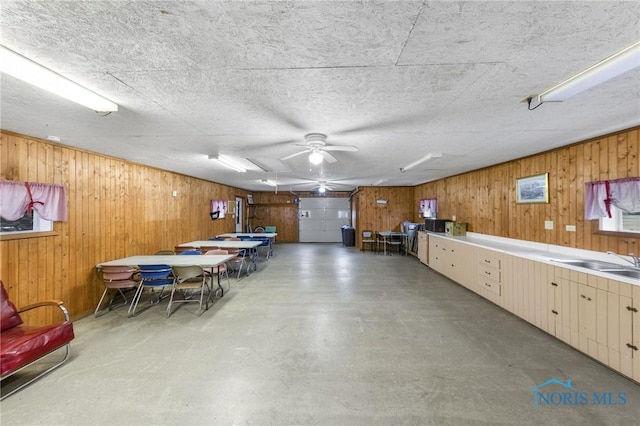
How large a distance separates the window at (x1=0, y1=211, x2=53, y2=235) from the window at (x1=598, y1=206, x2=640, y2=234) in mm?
6968

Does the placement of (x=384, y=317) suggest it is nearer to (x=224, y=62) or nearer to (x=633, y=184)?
(x=633, y=184)

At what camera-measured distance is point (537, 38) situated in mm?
1229

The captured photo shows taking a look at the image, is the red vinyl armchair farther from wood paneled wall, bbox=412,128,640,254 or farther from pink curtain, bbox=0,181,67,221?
wood paneled wall, bbox=412,128,640,254

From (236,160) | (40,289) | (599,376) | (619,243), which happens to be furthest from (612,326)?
(40,289)

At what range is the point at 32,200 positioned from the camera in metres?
2.72

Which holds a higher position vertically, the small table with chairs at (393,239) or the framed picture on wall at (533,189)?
the framed picture on wall at (533,189)

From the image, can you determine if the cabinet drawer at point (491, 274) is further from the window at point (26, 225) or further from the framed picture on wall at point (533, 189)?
the window at point (26, 225)

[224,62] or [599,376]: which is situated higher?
[224,62]

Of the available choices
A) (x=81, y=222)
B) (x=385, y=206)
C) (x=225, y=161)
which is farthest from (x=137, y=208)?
(x=385, y=206)

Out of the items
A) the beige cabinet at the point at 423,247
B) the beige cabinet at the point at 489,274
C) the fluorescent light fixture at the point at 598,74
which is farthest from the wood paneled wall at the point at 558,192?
the fluorescent light fixture at the point at 598,74

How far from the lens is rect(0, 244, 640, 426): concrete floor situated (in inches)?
66.6

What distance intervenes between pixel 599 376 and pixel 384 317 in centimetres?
197

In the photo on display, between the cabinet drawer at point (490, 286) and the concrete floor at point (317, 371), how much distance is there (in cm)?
25

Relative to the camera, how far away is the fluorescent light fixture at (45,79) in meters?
1.33
